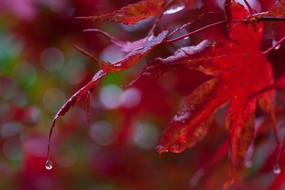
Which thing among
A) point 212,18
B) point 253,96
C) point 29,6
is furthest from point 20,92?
point 253,96

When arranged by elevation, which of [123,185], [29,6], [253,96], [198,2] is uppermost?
[198,2]

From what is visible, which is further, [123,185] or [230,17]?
[123,185]

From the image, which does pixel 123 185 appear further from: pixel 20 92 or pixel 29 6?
pixel 29 6

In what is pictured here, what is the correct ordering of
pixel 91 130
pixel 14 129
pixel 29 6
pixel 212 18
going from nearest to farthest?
1. pixel 212 18
2. pixel 29 6
3. pixel 14 129
4. pixel 91 130

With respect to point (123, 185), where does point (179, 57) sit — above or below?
above
